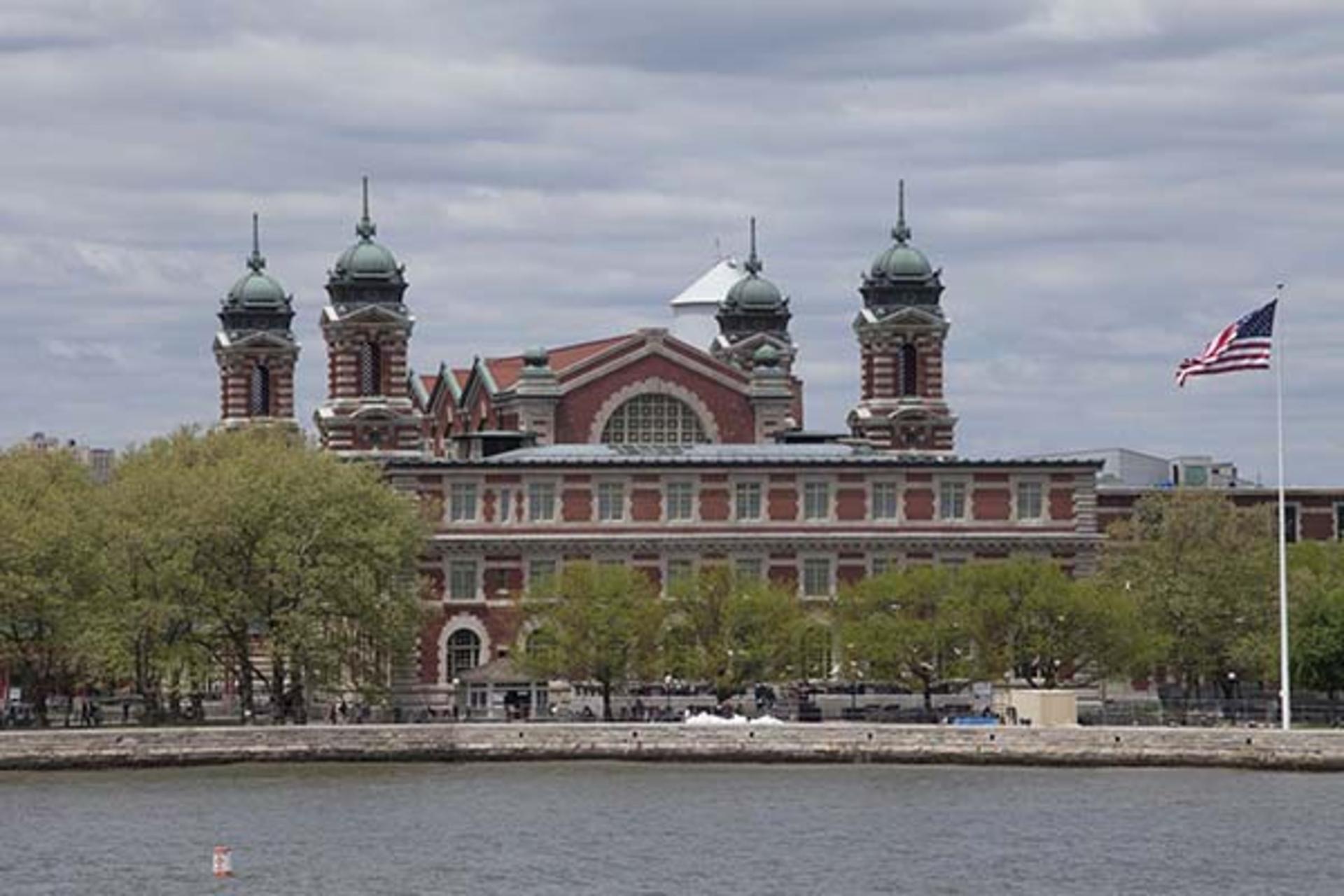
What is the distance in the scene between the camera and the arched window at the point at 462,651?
496 feet

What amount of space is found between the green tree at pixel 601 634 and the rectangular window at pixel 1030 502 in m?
19.3

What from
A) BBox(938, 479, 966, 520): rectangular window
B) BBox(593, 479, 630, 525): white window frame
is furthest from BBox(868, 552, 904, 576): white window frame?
BBox(593, 479, 630, 525): white window frame

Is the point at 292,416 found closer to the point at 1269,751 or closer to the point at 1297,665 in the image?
the point at 1297,665

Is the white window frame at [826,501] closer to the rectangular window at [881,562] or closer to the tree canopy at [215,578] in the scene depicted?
the rectangular window at [881,562]

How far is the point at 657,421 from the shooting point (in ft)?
545

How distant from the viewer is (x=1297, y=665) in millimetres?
134250

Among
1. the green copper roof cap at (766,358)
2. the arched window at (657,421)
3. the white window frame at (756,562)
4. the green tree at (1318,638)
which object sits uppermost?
the green copper roof cap at (766,358)

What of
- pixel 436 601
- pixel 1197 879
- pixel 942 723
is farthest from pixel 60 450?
pixel 1197 879

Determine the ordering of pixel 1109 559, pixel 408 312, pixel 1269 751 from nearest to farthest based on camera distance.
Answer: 1. pixel 1269 751
2. pixel 1109 559
3. pixel 408 312

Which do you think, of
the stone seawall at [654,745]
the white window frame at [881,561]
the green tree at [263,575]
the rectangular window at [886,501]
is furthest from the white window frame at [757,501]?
the stone seawall at [654,745]

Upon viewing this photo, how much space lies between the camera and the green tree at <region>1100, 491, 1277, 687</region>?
476 ft

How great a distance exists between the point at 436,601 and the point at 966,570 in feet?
74.3

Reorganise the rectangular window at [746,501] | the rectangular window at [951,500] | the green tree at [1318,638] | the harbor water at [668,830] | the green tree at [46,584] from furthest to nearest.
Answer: the rectangular window at [951,500] < the rectangular window at [746,501] < the green tree at [1318,638] < the green tree at [46,584] < the harbor water at [668,830]

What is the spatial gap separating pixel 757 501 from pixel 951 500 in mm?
7980
